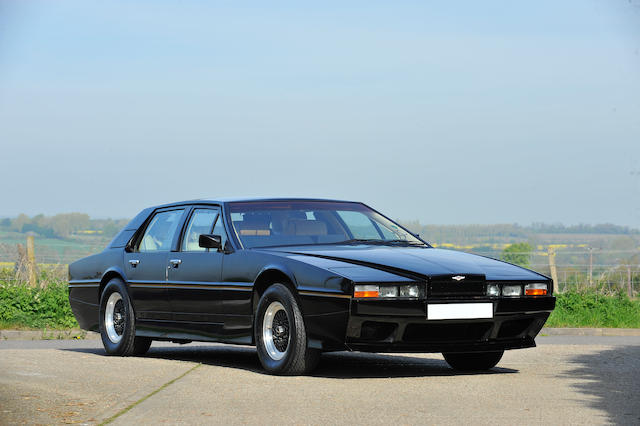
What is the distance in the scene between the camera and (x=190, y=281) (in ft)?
33.9

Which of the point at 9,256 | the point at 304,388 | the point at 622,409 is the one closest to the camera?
the point at 622,409

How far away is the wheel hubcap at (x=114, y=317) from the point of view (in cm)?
1159

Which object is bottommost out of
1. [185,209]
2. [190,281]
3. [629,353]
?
[629,353]

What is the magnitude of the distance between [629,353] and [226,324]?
479 cm

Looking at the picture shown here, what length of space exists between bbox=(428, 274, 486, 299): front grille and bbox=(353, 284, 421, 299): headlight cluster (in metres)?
0.14

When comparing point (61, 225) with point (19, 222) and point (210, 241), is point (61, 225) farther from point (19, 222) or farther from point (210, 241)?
point (210, 241)

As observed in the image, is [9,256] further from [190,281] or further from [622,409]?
[622,409]

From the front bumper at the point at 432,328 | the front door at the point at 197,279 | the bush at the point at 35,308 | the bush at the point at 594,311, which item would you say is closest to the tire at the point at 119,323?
the front door at the point at 197,279

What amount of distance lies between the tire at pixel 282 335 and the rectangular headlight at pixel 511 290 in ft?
5.46

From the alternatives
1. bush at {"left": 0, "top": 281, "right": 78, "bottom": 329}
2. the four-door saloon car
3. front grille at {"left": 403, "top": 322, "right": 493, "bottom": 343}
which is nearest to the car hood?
the four-door saloon car

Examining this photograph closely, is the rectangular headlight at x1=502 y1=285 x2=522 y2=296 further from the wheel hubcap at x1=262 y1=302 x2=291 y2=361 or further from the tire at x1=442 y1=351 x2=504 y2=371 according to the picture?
the wheel hubcap at x1=262 y1=302 x2=291 y2=361

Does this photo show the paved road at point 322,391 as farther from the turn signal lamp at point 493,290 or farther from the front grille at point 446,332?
the turn signal lamp at point 493,290

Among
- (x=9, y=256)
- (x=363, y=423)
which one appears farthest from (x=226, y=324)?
(x=9, y=256)

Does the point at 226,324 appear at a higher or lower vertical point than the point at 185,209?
lower
